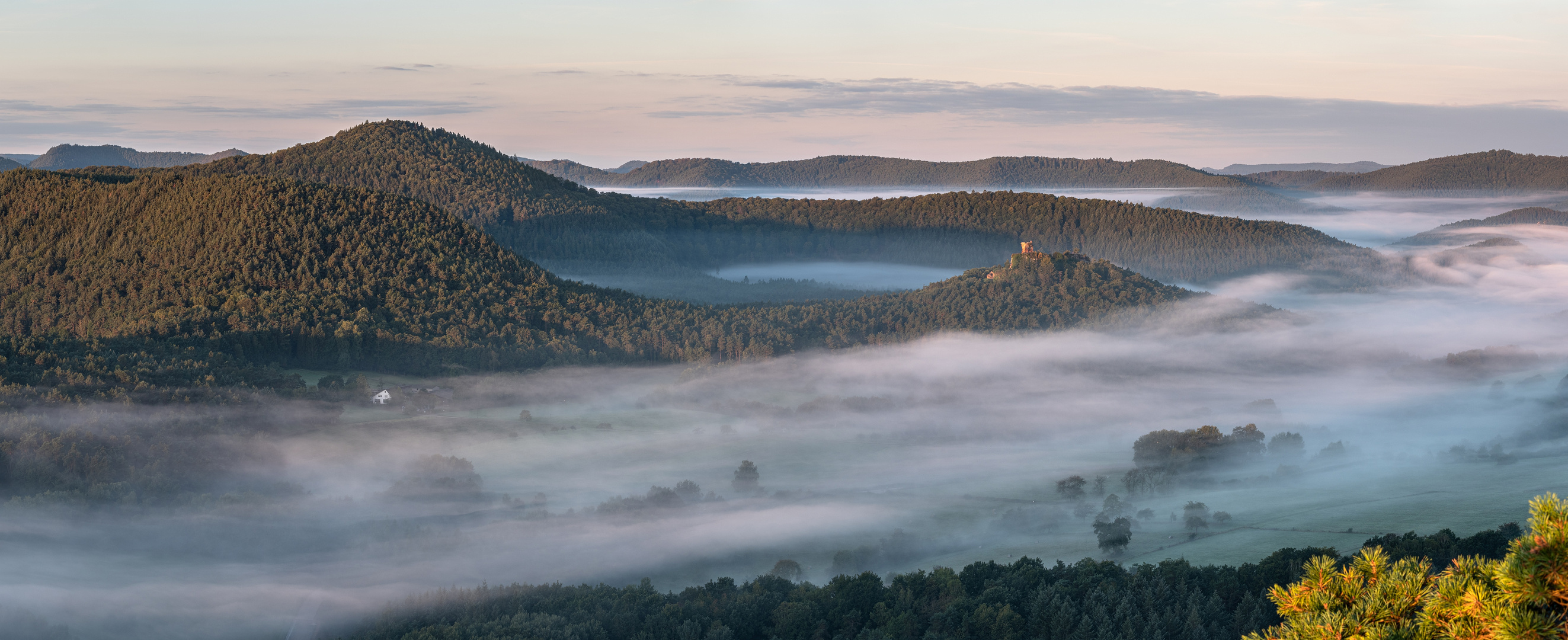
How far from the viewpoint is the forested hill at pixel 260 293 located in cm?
5562

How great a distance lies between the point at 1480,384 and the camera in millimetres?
126000

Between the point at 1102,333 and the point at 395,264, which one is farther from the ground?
the point at 395,264

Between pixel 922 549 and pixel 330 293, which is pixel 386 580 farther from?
pixel 330 293

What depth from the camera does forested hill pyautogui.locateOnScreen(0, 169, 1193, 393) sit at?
55625 mm

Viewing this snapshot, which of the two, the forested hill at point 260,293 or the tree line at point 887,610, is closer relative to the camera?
the tree line at point 887,610

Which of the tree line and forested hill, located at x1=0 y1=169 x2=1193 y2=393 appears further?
forested hill, located at x1=0 y1=169 x2=1193 y2=393

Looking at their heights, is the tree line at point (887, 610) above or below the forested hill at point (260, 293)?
below

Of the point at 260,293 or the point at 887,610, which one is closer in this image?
the point at 887,610

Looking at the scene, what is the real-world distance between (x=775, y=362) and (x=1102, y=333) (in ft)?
158

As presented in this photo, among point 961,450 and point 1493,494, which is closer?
point 1493,494

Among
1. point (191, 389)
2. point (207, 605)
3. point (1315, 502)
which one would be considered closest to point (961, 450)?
point (1315, 502)

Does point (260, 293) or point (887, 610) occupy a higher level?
point (260, 293)

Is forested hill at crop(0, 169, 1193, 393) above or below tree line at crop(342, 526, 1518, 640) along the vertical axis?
above

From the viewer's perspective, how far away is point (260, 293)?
2633 inches
